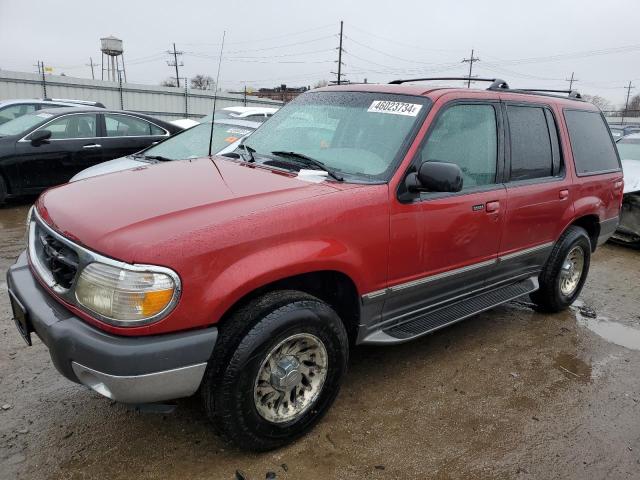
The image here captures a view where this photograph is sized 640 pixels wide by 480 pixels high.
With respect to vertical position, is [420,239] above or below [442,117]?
below

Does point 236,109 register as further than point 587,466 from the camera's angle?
Yes

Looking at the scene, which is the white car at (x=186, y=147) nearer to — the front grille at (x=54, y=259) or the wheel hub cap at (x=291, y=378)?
the front grille at (x=54, y=259)

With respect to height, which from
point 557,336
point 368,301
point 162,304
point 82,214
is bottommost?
point 557,336

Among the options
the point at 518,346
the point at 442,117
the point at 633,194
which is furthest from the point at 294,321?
the point at 633,194

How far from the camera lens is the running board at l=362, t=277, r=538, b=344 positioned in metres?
3.11

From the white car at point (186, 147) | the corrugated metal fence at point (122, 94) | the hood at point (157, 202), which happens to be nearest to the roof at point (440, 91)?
the hood at point (157, 202)

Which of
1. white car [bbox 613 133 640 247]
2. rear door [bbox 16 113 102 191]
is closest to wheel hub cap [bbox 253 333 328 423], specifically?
white car [bbox 613 133 640 247]

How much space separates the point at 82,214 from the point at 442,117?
7.21 ft

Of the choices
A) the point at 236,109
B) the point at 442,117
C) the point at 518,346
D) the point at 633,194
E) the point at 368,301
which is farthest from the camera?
the point at 236,109

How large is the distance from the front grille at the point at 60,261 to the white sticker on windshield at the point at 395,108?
2038 mm

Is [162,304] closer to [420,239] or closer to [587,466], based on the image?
[420,239]

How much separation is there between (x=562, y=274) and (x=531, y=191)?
1230mm

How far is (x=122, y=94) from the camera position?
22.3 metres

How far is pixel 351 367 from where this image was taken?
11.8 feet
